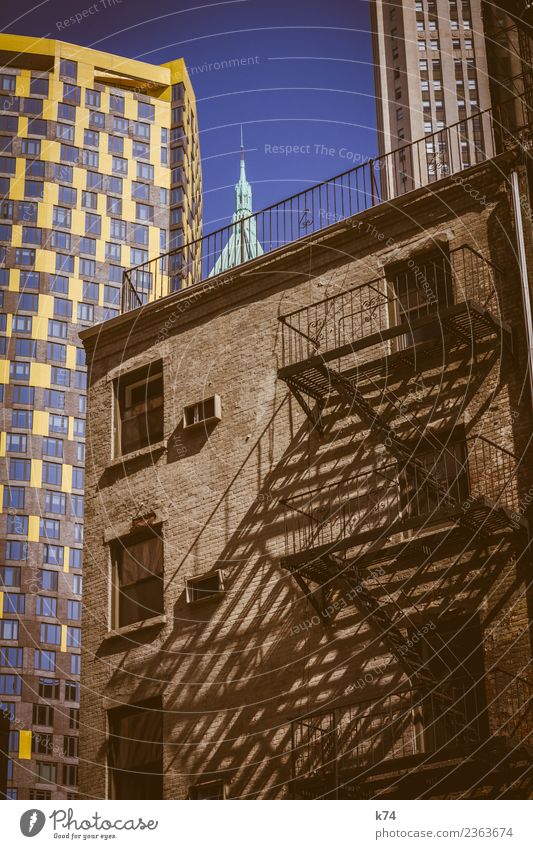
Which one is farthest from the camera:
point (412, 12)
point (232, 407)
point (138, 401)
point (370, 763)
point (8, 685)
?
point (412, 12)

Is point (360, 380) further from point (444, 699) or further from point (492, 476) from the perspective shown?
point (444, 699)

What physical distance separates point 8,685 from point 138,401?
52.2 metres

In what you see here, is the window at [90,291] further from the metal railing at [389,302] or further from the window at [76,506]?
the metal railing at [389,302]

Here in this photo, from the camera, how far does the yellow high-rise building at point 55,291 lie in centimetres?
7850

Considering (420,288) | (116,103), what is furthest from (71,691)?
(420,288)

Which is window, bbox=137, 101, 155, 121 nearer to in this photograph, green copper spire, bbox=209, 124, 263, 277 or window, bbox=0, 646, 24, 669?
window, bbox=0, 646, 24, 669

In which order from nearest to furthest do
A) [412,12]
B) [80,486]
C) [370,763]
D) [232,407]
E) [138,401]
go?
[370,763], [232,407], [138,401], [80,486], [412,12]

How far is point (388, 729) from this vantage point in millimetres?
21875

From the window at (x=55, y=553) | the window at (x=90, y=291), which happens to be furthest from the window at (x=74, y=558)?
the window at (x=90, y=291)

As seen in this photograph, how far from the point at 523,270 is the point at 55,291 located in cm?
6792

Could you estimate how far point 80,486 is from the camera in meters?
82.7

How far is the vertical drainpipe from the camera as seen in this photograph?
22203 mm

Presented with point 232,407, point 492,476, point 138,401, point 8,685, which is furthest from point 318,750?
point 8,685

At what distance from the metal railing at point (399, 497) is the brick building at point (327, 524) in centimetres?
4
